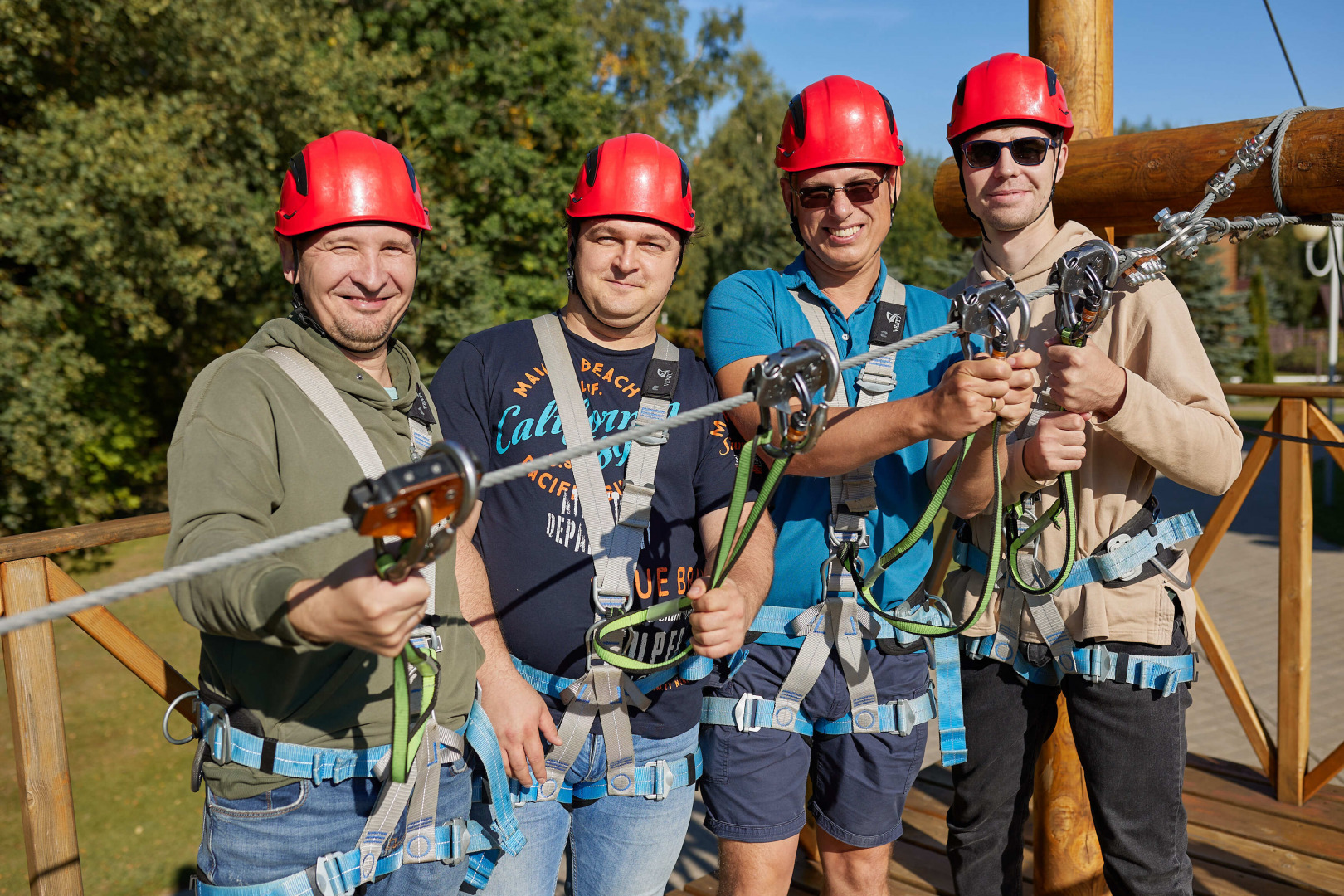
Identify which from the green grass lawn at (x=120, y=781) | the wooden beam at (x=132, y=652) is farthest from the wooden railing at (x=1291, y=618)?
the green grass lawn at (x=120, y=781)

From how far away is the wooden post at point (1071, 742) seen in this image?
10.2 ft

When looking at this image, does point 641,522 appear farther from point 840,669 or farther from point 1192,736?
→ point 1192,736

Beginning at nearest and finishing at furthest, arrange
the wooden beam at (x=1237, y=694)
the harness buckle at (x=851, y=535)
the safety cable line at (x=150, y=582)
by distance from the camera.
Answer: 1. the safety cable line at (x=150, y=582)
2. the harness buckle at (x=851, y=535)
3. the wooden beam at (x=1237, y=694)

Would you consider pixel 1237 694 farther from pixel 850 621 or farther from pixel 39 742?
pixel 39 742

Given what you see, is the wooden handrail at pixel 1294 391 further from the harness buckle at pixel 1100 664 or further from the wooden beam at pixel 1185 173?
the harness buckle at pixel 1100 664

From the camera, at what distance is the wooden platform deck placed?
3650mm

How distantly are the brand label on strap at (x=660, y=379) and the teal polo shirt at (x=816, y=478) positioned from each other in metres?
0.19

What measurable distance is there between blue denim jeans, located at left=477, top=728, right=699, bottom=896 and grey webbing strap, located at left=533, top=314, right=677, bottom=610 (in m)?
0.40

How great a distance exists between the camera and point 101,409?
14445mm

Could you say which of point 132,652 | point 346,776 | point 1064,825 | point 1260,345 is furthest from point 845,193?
point 1260,345

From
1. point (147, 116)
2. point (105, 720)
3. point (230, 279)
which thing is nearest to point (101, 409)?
point (230, 279)

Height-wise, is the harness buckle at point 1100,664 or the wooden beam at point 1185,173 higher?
the wooden beam at point 1185,173

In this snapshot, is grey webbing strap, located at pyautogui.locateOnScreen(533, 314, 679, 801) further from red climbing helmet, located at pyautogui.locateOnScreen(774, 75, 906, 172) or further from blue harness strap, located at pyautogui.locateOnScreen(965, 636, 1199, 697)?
blue harness strap, located at pyautogui.locateOnScreen(965, 636, 1199, 697)

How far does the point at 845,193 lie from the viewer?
8.21ft
